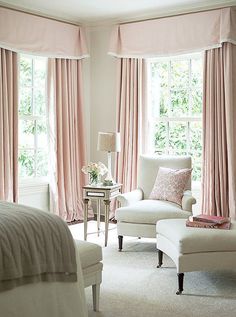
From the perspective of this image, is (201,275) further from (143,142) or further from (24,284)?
(143,142)

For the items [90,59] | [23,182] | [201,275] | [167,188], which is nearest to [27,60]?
[90,59]

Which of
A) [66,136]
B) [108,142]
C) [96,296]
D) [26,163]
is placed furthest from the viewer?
[66,136]

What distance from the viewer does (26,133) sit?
6.12m

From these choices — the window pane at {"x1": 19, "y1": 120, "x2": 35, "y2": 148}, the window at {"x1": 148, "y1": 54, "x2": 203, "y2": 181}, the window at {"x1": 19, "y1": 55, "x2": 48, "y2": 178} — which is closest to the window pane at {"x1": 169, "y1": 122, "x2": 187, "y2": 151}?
the window at {"x1": 148, "y1": 54, "x2": 203, "y2": 181}

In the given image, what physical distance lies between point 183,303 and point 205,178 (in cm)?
254

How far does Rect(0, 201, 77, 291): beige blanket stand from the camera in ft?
7.52

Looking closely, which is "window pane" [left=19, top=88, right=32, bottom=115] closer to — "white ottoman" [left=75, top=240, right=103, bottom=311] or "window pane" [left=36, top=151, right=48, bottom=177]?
"window pane" [left=36, top=151, right=48, bottom=177]

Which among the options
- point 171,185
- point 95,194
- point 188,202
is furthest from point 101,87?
point 188,202

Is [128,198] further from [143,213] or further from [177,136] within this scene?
[177,136]

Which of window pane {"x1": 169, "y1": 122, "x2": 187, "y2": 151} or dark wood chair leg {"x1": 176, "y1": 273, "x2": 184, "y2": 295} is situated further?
window pane {"x1": 169, "y1": 122, "x2": 187, "y2": 151}

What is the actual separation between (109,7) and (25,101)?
1642mm

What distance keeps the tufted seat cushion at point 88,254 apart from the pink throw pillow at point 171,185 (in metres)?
1.97

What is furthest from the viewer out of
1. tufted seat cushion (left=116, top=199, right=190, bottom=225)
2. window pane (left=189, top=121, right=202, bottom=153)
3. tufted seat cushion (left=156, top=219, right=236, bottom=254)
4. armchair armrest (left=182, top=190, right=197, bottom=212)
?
window pane (left=189, top=121, right=202, bottom=153)

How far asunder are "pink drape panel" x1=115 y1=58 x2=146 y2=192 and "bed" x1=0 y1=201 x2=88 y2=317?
11.9ft
